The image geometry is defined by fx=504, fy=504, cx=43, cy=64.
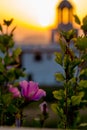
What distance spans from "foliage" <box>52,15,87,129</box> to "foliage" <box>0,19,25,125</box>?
0.19 m

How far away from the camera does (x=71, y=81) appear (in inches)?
78.3

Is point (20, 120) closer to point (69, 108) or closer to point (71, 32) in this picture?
point (69, 108)

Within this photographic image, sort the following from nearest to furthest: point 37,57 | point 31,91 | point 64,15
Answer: point 31,91, point 64,15, point 37,57

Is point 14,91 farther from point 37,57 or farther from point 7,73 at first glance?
point 37,57

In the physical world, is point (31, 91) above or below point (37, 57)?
below

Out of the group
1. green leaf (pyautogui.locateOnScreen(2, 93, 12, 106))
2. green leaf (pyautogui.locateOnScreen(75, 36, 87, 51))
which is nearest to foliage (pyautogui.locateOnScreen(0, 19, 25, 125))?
green leaf (pyautogui.locateOnScreen(2, 93, 12, 106))

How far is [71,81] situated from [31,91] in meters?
0.21

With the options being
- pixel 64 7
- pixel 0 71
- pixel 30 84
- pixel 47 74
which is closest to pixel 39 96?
pixel 30 84

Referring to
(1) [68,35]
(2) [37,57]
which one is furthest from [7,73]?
(2) [37,57]

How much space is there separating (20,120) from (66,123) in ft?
0.67

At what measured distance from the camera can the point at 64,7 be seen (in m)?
51.7

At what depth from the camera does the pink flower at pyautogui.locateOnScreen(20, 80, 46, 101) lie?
2.10m

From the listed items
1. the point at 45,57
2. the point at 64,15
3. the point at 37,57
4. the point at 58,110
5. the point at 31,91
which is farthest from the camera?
the point at 37,57

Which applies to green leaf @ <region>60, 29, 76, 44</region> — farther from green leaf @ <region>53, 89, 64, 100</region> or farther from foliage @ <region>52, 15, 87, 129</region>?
green leaf @ <region>53, 89, 64, 100</region>
